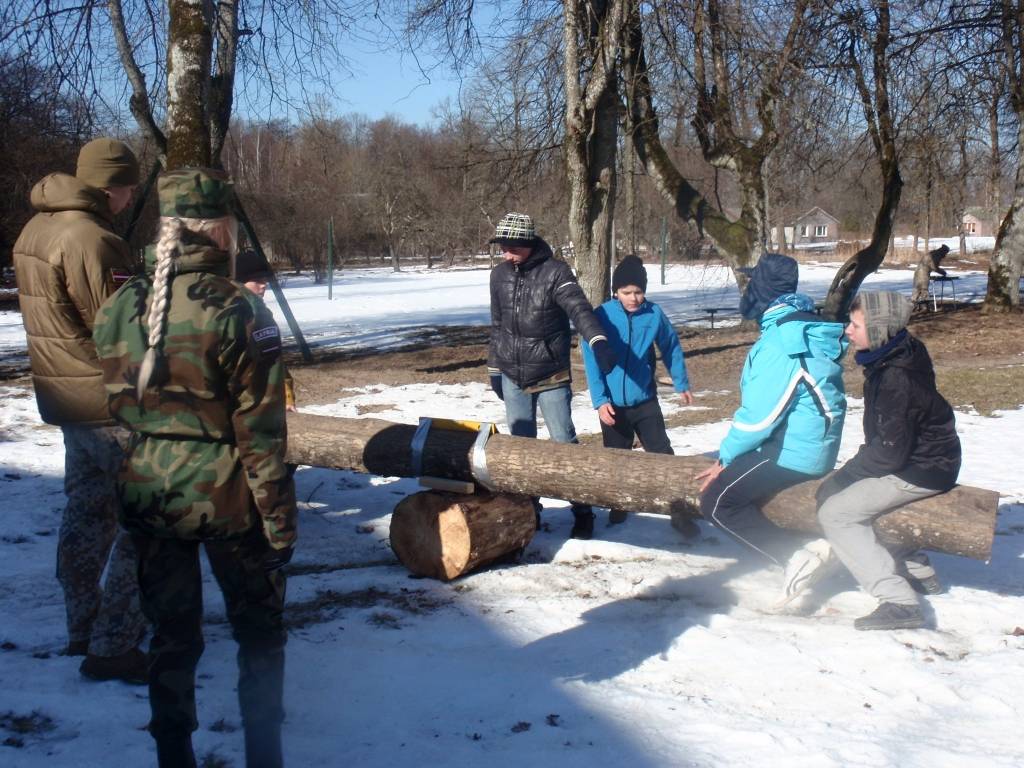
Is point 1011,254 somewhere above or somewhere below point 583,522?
above

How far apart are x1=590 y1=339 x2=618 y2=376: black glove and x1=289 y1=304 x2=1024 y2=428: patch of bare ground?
3.60 meters

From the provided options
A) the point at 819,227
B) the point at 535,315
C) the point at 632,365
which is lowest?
the point at 632,365

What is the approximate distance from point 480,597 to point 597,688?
109 centimetres

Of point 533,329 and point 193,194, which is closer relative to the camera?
point 193,194

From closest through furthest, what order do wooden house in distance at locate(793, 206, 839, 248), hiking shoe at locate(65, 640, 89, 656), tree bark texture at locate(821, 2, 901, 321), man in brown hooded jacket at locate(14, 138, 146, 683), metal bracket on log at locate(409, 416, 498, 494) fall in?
man in brown hooded jacket at locate(14, 138, 146, 683), hiking shoe at locate(65, 640, 89, 656), metal bracket on log at locate(409, 416, 498, 494), tree bark texture at locate(821, 2, 901, 321), wooden house in distance at locate(793, 206, 839, 248)

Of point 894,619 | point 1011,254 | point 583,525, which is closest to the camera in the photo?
point 894,619

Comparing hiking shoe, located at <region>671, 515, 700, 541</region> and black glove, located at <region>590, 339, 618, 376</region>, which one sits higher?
black glove, located at <region>590, 339, 618, 376</region>

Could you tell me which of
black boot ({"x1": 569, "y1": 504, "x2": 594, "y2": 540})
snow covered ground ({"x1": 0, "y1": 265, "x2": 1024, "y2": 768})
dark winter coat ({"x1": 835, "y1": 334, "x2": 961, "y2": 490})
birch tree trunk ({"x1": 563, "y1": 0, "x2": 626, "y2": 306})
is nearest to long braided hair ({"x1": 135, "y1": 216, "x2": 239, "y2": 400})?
snow covered ground ({"x1": 0, "y1": 265, "x2": 1024, "y2": 768})

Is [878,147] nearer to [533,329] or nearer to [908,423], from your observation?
[533,329]

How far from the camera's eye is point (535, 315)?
5.27 m

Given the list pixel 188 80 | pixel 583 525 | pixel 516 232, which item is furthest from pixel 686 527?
pixel 188 80

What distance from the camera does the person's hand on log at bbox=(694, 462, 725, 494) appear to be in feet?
14.0

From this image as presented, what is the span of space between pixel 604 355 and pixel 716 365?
743 cm

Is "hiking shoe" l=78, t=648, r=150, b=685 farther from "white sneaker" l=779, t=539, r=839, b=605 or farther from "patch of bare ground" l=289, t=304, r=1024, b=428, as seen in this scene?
"patch of bare ground" l=289, t=304, r=1024, b=428
